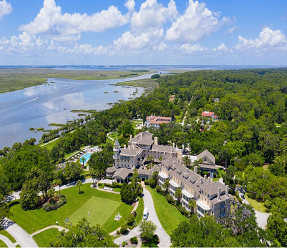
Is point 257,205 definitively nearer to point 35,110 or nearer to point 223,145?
point 223,145

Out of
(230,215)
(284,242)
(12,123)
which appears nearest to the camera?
(284,242)

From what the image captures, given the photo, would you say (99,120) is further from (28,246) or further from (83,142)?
(28,246)

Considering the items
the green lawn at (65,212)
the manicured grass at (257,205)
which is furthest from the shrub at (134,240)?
the manicured grass at (257,205)

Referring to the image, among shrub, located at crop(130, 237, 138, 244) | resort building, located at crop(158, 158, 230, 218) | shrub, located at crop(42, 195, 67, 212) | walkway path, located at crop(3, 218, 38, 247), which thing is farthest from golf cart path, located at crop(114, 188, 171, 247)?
shrub, located at crop(42, 195, 67, 212)

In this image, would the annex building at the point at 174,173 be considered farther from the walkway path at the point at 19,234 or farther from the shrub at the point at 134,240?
the walkway path at the point at 19,234

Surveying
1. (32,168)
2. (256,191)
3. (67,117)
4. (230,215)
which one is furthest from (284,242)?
(67,117)

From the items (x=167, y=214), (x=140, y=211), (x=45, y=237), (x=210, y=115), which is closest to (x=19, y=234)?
(x=45, y=237)
